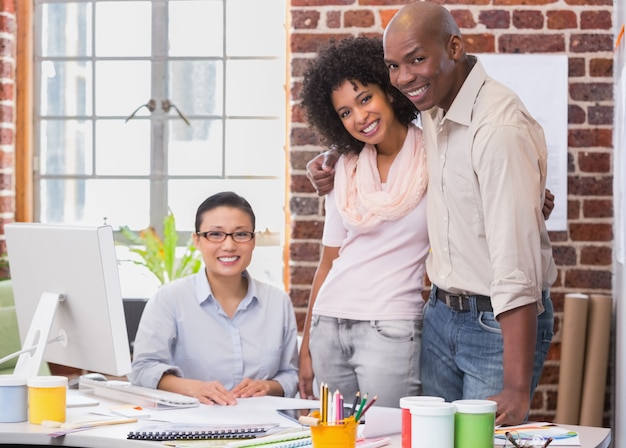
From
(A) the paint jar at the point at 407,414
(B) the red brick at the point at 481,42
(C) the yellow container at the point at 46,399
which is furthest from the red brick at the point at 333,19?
(A) the paint jar at the point at 407,414

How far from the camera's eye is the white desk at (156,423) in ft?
6.16

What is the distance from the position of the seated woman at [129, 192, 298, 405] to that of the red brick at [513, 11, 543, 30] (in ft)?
4.69

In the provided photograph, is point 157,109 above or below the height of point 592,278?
above

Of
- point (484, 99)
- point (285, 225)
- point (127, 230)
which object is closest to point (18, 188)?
point (127, 230)

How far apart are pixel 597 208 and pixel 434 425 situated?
203 cm

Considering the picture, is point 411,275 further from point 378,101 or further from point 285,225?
point 285,225

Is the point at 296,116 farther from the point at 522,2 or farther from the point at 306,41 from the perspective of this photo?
the point at 522,2

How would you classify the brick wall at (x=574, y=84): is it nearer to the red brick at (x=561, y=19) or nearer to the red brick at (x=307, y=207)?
the red brick at (x=561, y=19)

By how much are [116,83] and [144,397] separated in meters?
2.34

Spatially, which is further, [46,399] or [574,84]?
[574,84]

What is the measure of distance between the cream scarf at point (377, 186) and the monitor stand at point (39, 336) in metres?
0.77

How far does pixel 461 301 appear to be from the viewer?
212cm

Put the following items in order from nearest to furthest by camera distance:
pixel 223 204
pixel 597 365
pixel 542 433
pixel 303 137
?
pixel 542 433 < pixel 223 204 < pixel 597 365 < pixel 303 137

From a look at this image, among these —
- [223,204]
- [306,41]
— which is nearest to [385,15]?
[306,41]
